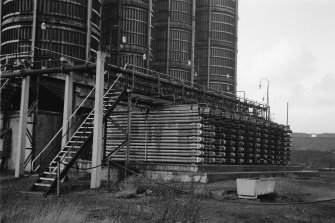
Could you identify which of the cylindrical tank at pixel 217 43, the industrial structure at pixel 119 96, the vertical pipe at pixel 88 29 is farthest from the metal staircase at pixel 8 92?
the cylindrical tank at pixel 217 43

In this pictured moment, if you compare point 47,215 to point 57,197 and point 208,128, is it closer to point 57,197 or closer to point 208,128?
point 57,197

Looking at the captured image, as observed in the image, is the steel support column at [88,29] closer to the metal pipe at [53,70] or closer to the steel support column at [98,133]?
the metal pipe at [53,70]

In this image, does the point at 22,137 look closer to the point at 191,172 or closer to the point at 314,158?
the point at 191,172

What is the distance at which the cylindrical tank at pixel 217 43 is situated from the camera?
5200 cm

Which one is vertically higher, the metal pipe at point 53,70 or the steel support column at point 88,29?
the steel support column at point 88,29

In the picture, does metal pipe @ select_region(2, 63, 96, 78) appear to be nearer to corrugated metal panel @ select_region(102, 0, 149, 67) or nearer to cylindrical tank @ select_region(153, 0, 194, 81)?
corrugated metal panel @ select_region(102, 0, 149, 67)

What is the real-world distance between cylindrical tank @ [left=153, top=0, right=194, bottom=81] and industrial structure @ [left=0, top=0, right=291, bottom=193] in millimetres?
109

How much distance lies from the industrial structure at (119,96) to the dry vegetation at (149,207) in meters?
1.68

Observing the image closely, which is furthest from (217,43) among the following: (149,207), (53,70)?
(149,207)

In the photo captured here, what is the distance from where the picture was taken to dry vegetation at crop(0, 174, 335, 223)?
9258 millimetres

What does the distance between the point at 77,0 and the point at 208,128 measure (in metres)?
15.2

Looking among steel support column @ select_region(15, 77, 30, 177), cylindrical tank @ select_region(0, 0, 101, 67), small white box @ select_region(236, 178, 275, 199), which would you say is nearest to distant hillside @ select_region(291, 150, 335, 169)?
cylindrical tank @ select_region(0, 0, 101, 67)

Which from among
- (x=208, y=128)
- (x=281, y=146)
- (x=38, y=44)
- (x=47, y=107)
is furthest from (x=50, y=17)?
(x=281, y=146)

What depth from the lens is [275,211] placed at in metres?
12.2
